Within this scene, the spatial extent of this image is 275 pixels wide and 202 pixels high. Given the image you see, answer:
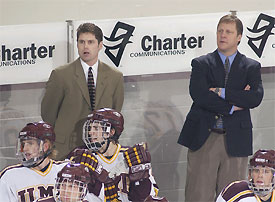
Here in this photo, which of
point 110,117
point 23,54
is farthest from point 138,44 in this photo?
point 110,117

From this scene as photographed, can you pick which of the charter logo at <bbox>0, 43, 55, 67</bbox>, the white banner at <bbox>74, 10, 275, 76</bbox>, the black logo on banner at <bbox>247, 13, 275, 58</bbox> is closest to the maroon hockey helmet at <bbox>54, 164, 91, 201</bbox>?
the charter logo at <bbox>0, 43, 55, 67</bbox>

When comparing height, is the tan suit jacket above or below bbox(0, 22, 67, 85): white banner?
below

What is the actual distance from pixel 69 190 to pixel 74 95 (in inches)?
70.5

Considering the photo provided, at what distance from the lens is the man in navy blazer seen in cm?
678

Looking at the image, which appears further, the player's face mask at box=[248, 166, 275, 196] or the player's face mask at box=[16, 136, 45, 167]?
the player's face mask at box=[16, 136, 45, 167]

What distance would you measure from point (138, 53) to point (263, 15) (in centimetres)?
110

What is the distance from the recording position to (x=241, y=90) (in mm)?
6805

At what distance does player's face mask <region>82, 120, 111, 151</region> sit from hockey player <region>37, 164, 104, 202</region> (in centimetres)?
73

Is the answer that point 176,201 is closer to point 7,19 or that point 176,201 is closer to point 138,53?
point 138,53

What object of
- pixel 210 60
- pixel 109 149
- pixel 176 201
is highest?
pixel 210 60

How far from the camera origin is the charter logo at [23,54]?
6.96 m

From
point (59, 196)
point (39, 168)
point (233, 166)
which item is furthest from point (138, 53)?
point (59, 196)

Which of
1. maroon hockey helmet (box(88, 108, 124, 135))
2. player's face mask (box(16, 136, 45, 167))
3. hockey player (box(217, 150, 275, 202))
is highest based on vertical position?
maroon hockey helmet (box(88, 108, 124, 135))

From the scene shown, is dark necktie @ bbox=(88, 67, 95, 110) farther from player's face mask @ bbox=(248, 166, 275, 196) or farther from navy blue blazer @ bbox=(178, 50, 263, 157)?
player's face mask @ bbox=(248, 166, 275, 196)
